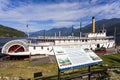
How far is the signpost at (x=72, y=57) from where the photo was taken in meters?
15.1

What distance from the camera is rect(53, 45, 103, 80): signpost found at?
15137 millimetres

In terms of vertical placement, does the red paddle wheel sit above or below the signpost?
below

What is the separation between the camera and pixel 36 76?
2689cm

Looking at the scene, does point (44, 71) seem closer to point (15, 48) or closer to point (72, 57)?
point (72, 57)

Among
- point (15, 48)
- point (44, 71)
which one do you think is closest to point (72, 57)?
point (44, 71)

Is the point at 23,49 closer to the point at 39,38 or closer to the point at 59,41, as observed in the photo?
the point at 39,38

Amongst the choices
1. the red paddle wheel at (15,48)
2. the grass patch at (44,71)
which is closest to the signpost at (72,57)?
the grass patch at (44,71)

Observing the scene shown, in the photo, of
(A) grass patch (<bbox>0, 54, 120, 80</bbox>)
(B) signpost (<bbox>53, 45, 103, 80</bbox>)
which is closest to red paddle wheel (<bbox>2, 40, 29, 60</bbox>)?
(A) grass patch (<bbox>0, 54, 120, 80</bbox>)

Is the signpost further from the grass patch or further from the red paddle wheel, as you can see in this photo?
the red paddle wheel

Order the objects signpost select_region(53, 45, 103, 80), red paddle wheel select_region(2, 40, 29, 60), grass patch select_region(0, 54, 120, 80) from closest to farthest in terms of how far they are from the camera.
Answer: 1. signpost select_region(53, 45, 103, 80)
2. grass patch select_region(0, 54, 120, 80)
3. red paddle wheel select_region(2, 40, 29, 60)

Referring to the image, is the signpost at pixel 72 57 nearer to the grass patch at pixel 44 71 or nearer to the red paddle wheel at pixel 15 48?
the grass patch at pixel 44 71

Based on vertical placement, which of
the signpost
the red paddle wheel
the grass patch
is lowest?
the grass patch

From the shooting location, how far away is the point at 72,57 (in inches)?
632

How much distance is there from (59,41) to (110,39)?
26.3 m
